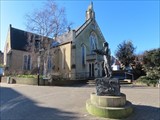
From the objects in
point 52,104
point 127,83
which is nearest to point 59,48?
point 127,83

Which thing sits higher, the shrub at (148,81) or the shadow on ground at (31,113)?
the shrub at (148,81)

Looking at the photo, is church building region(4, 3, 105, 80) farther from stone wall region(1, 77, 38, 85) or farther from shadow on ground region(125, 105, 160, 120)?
shadow on ground region(125, 105, 160, 120)

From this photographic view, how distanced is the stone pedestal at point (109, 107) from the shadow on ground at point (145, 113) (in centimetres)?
34

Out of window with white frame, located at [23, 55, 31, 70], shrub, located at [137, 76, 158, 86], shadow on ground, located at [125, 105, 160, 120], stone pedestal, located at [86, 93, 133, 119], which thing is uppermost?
window with white frame, located at [23, 55, 31, 70]

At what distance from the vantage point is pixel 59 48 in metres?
31.1

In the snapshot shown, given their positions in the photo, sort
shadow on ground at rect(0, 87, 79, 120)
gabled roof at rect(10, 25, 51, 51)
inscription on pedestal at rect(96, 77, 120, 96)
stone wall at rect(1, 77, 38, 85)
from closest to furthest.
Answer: shadow on ground at rect(0, 87, 79, 120)
inscription on pedestal at rect(96, 77, 120, 96)
stone wall at rect(1, 77, 38, 85)
gabled roof at rect(10, 25, 51, 51)

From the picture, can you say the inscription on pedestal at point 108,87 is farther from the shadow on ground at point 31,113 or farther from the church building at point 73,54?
the church building at point 73,54

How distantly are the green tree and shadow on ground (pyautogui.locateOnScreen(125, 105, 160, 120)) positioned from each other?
72.6ft

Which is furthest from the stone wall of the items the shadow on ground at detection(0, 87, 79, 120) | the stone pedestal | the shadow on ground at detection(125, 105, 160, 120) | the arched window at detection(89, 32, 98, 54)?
the arched window at detection(89, 32, 98, 54)

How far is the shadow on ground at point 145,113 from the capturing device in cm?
782

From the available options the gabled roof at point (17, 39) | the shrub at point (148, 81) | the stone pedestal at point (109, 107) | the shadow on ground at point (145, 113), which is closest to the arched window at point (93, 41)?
the gabled roof at point (17, 39)

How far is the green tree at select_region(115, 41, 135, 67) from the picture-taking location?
31.2 metres

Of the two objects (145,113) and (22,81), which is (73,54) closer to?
(22,81)

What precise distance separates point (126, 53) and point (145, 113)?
24131 mm
